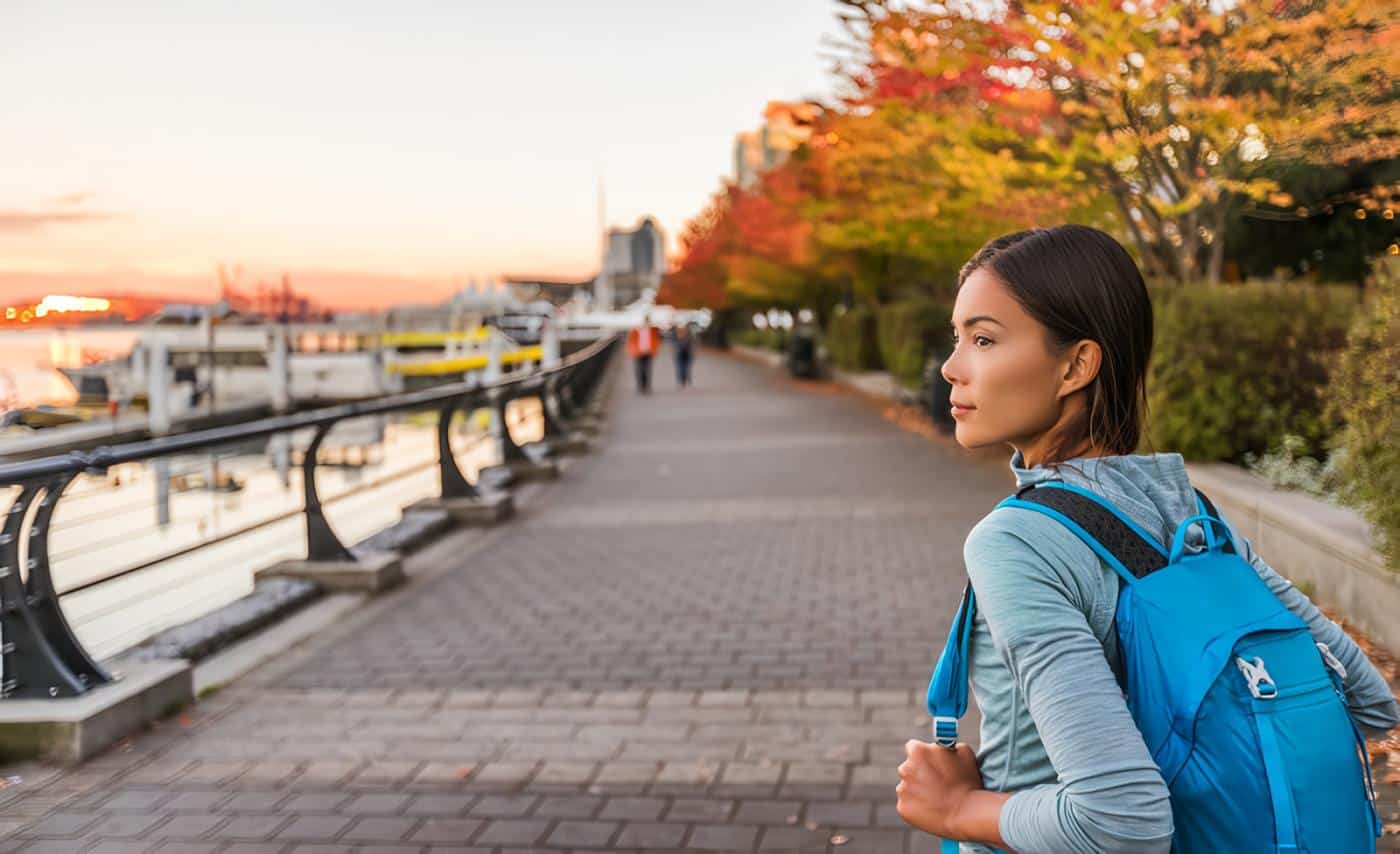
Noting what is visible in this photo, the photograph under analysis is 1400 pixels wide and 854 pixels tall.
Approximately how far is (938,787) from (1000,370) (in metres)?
0.49

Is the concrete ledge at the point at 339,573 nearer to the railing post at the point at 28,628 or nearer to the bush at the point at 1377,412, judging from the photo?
the railing post at the point at 28,628

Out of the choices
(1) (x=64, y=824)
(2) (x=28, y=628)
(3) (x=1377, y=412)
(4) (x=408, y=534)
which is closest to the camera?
(1) (x=64, y=824)

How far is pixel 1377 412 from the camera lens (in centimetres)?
570

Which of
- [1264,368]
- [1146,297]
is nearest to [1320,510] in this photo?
[1264,368]

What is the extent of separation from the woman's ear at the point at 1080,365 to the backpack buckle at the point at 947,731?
16.5 inches

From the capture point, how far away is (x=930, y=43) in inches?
481

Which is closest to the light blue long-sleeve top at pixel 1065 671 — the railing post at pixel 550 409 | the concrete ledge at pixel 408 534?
the concrete ledge at pixel 408 534

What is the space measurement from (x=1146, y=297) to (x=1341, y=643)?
53 cm

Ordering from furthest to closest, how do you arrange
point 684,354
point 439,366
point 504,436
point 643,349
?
1. point 439,366
2. point 684,354
3. point 643,349
4. point 504,436

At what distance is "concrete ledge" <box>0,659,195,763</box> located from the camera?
16.1 ft

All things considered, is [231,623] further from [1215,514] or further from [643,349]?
[643,349]

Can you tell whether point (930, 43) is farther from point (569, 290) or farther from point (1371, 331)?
point (569, 290)

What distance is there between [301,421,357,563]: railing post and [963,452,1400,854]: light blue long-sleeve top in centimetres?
707

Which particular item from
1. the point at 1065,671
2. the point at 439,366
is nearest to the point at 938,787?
the point at 1065,671
